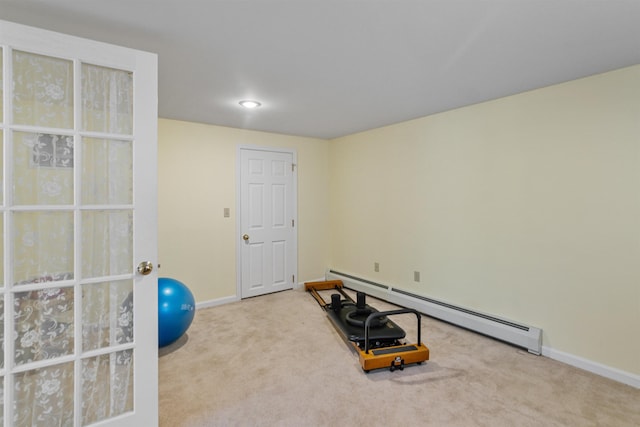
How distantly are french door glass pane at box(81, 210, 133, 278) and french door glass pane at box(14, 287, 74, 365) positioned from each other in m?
0.16

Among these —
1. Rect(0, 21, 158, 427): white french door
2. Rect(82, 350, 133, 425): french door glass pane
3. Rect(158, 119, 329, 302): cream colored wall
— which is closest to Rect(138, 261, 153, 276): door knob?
Rect(0, 21, 158, 427): white french door

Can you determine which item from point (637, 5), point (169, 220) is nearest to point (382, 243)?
point (169, 220)

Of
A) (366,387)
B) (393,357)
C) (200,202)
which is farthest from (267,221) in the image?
(366,387)

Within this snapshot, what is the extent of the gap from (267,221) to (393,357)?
104 inches

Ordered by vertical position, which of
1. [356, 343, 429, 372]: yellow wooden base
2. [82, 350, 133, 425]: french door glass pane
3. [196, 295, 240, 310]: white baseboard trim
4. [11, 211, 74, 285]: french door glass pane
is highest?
[11, 211, 74, 285]: french door glass pane

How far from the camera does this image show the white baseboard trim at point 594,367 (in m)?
2.27

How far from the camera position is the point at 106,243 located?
5.46ft

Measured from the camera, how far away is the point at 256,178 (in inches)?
172

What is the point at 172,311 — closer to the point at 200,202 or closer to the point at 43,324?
the point at 43,324

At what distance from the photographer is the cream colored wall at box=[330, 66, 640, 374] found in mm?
2330

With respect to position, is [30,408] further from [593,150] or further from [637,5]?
[593,150]

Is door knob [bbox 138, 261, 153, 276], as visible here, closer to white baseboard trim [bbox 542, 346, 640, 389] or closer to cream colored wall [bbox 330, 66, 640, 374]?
cream colored wall [bbox 330, 66, 640, 374]

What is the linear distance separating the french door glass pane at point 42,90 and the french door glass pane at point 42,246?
0.46 m

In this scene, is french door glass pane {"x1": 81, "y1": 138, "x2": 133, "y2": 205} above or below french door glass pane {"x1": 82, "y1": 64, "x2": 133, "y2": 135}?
below
